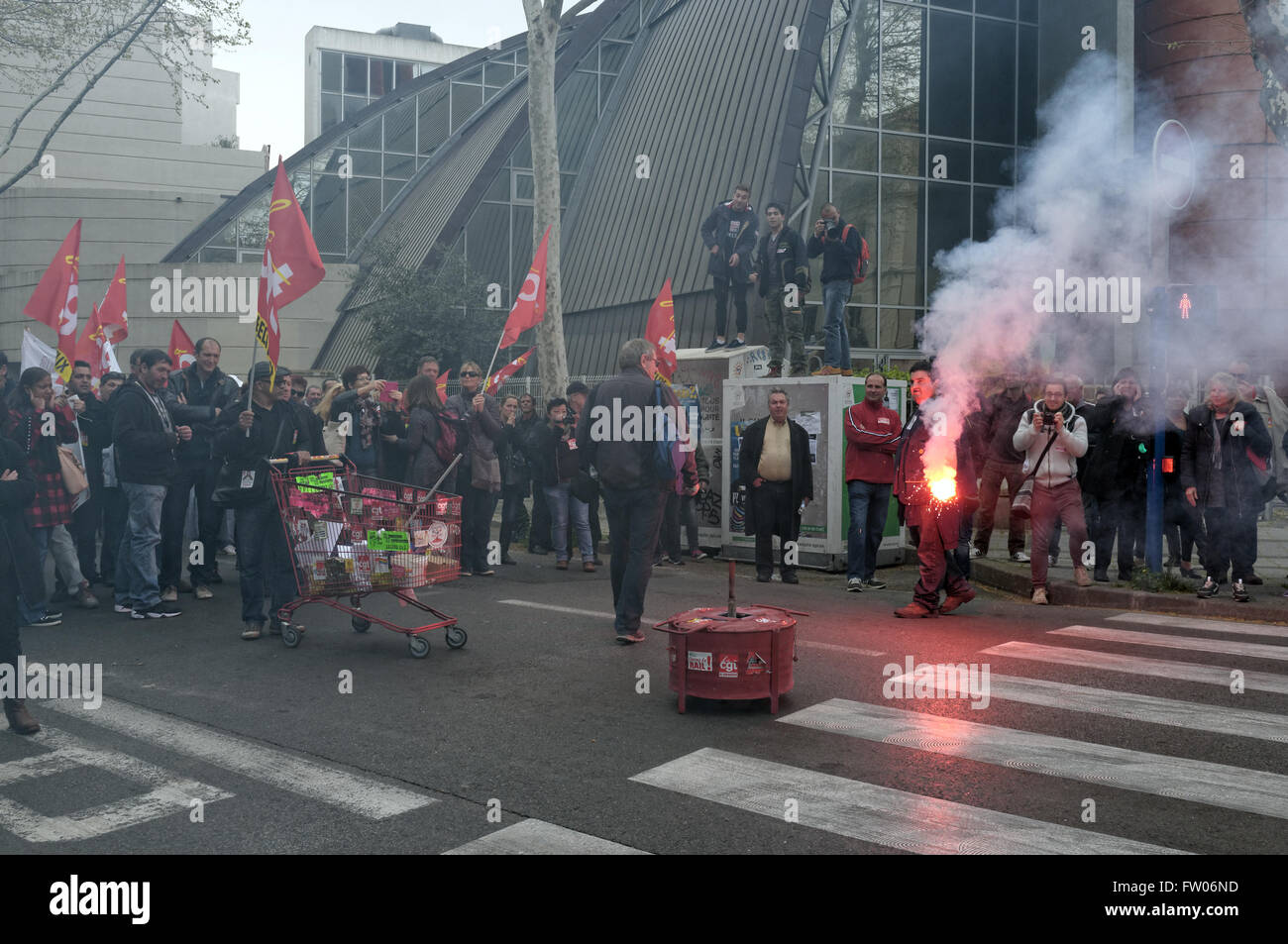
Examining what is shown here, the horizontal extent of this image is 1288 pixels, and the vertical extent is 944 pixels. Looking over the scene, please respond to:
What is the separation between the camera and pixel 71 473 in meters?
10.0

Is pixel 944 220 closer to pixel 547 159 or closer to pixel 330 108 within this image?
pixel 547 159

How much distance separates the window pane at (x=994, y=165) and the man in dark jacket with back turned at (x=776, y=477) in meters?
17.0

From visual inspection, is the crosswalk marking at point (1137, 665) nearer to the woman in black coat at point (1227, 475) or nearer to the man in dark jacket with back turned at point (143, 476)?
the woman in black coat at point (1227, 475)

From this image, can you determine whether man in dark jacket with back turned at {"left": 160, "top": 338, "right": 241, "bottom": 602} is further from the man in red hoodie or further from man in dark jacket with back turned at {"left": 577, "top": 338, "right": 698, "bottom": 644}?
the man in red hoodie

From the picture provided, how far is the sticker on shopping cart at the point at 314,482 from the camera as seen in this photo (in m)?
8.06

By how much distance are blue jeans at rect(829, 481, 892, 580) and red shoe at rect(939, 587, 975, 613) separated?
1.67m

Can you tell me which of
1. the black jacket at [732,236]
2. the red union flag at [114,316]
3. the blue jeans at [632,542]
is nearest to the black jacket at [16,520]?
the blue jeans at [632,542]

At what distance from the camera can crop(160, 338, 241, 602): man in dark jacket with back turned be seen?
10.3m

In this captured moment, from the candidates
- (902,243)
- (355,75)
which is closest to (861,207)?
(902,243)

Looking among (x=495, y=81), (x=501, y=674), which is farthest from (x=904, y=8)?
(x=501, y=674)

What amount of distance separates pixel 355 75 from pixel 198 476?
56.5m

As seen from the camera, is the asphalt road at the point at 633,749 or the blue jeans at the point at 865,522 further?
the blue jeans at the point at 865,522

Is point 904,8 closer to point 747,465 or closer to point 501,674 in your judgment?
point 747,465
